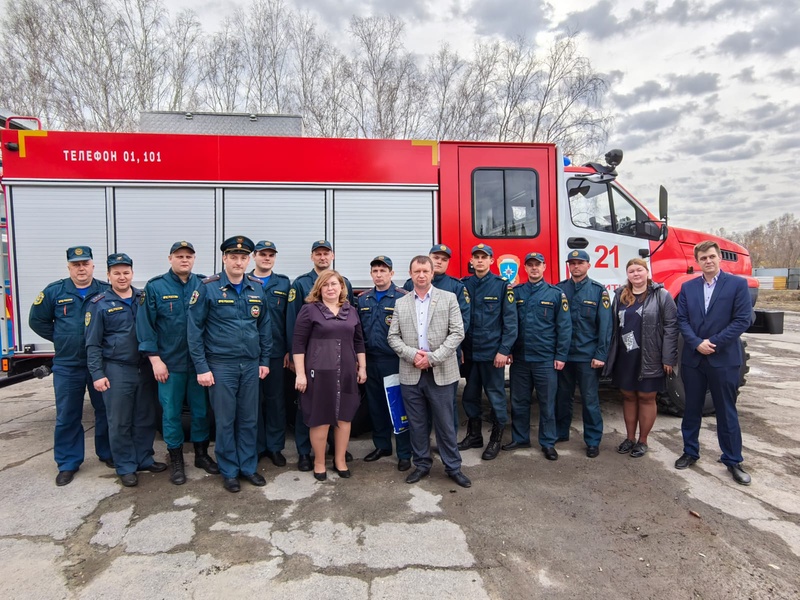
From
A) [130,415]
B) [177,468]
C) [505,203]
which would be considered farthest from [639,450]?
[130,415]

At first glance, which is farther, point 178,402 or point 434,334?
point 178,402

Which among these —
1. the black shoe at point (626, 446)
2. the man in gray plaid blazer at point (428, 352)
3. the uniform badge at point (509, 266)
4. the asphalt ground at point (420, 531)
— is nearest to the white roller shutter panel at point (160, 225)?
the asphalt ground at point (420, 531)

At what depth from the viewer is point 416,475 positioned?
346 cm

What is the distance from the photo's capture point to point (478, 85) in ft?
50.6

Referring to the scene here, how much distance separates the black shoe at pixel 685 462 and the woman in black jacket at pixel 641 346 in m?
0.30

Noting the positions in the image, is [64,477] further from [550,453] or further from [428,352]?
[550,453]

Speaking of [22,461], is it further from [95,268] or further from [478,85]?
[478,85]

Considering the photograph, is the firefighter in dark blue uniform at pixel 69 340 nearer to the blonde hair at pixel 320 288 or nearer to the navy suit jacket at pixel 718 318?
the blonde hair at pixel 320 288

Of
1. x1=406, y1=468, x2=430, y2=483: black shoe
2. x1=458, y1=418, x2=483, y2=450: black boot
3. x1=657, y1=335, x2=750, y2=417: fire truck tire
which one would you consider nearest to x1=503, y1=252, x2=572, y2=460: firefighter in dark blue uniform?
x1=458, y1=418, x2=483, y2=450: black boot

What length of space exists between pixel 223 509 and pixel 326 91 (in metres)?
14.4

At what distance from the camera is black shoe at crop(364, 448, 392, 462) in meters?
3.88

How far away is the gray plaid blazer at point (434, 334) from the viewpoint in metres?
3.33

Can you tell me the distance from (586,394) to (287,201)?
331 cm

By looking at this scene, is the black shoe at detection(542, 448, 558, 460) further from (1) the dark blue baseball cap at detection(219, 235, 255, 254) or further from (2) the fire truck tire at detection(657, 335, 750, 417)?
(1) the dark blue baseball cap at detection(219, 235, 255, 254)
